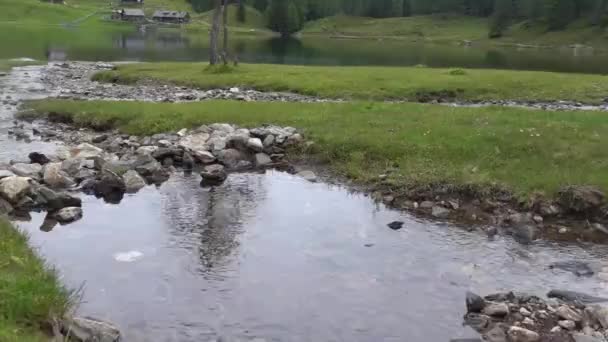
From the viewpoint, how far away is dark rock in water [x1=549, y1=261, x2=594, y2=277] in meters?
16.0

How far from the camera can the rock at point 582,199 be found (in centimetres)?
2041

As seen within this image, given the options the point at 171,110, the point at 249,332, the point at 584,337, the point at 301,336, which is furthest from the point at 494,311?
the point at 171,110

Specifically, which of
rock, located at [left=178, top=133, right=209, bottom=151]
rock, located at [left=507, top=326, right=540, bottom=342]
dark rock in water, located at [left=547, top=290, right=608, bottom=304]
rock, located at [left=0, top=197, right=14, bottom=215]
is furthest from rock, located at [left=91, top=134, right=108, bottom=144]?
rock, located at [left=507, top=326, right=540, bottom=342]

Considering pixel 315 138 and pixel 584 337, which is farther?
pixel 315 138

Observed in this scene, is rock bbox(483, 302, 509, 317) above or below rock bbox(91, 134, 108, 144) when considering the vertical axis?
below

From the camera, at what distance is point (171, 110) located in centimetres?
3294

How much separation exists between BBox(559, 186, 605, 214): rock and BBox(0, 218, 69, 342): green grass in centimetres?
1568

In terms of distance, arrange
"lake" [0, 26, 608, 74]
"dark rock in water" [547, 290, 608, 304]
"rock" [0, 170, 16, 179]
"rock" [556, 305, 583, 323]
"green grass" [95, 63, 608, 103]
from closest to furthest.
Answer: "rock" [556, 305, 583, 323] < "dark rock in water" [547, 290, 608, 304] < "rock" [0, 170, 16, 179] < "green grass" [95, 63, 608, 103] < "lake" [0, 26, 608, 74]

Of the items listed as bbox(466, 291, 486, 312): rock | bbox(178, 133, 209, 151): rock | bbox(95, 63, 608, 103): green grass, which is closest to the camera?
bbox(466, 291, 486, 312): rock

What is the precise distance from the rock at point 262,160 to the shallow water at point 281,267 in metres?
4.51

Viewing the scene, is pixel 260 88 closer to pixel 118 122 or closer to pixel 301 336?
pixel 118 122

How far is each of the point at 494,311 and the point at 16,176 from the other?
50.3 feet

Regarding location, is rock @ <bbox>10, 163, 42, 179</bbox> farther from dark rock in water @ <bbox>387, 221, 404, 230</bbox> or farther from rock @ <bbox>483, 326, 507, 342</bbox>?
rock @ <bbox>483, 326, 507, 342</bbox>

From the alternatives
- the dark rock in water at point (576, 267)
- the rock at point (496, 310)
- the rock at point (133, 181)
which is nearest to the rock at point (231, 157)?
the rock at point (133, 181)
